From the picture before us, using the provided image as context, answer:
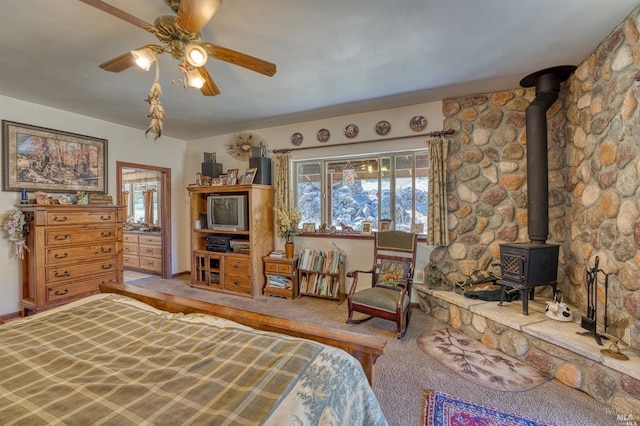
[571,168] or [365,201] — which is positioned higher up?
[571,168]

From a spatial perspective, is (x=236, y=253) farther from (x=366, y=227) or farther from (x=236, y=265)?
(x=366, y=227)

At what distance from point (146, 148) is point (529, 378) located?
5.70 m

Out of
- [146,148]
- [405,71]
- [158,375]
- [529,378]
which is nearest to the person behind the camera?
[158,375]

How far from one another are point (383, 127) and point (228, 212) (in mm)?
2621

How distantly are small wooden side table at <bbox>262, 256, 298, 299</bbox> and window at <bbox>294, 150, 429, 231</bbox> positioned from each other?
2.48 ft

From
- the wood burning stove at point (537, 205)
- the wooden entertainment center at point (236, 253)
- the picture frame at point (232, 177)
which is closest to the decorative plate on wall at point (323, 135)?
the wooden entertainment center at point (236, 253)

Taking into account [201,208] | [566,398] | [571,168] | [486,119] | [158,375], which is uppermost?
[486,119]

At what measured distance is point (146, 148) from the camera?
465cm

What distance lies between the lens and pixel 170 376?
3.33 feet

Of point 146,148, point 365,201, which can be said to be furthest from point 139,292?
point 146,148

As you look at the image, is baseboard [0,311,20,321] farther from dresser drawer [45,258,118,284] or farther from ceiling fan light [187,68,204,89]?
ceiling fan light [187,68,204,89]

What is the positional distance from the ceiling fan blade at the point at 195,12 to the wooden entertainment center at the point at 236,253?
2.60 m

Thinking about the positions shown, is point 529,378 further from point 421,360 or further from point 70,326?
point 70,326

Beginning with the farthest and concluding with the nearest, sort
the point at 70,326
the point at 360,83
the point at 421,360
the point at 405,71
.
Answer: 1. the point at 360,83
2. the point at 405,71
3. the point at 421,360
4. the point at 70,326
